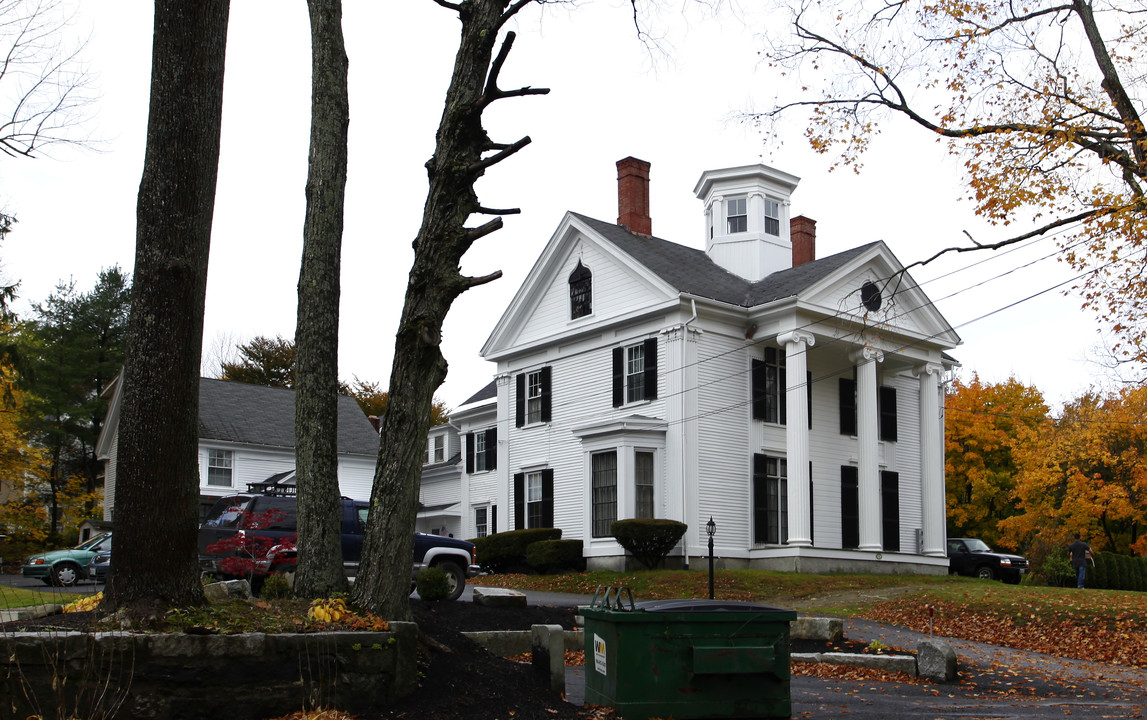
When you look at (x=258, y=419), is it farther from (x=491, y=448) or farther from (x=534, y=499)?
(x=534, y=499)

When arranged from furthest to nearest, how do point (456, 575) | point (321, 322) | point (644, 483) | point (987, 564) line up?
point (987, 564)
point (644, 483)
point (456, 575)
point (321, 322)

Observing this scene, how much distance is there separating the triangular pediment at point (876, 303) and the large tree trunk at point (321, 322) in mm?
17270

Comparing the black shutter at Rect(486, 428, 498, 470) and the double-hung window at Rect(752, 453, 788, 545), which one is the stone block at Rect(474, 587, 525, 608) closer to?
the double-hung window at Rect(752, 453, 788, 545)

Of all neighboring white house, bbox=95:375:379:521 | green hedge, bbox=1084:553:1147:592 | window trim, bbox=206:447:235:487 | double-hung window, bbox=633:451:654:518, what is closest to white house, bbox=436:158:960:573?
double-hung window, bbox=633:451:654:518

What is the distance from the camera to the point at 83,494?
41.0 m

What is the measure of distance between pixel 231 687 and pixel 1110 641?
44.4 feet

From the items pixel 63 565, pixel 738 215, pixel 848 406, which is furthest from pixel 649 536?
pixel 63 565

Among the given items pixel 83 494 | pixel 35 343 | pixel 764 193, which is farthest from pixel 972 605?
pixel 35 343

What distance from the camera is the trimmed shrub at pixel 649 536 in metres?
23.7

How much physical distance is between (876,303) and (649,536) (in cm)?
793

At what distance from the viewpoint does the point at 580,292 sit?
2842cm

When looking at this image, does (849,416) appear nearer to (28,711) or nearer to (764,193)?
(764,193)

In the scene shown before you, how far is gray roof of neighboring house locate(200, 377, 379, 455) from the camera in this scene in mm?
37594

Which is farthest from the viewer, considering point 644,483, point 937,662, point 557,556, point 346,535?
point 557,556
